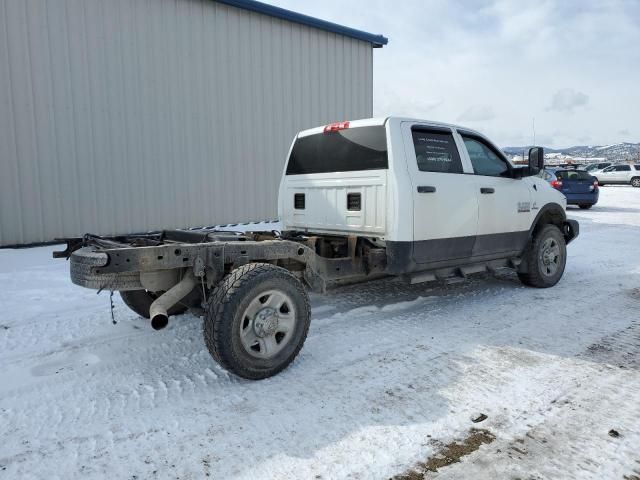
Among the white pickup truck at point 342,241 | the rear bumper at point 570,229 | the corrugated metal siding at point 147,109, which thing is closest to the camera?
the white pickup truck at point 342,241

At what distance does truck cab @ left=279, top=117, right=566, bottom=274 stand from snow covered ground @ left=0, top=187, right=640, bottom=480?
76 centimetres

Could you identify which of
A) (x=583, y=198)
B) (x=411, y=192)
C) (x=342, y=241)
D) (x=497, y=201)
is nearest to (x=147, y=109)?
(x=342, y=241)

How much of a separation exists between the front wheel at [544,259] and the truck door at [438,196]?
130 cm

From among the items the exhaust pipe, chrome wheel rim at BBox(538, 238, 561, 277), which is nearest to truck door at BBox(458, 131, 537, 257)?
chrome wheel rim at BBox(538, 238, 561, 277)

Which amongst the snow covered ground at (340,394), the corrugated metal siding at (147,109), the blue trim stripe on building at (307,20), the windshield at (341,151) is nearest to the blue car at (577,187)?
the blue trim stripe on building at (307,20)

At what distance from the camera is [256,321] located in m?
3.48

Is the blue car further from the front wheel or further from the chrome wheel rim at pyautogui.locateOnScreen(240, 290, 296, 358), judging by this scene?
the chrome wheel rim at pyautogui.locateOnScreen(240, 290, 296, 358)

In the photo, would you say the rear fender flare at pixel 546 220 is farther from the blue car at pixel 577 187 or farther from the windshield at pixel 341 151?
the blue car at pixel 577 187

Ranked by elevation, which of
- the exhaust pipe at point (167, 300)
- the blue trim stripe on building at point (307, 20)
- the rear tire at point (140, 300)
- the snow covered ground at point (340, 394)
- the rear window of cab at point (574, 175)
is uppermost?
the blue trim stripe on building at point (307, 20)

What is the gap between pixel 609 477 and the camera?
240 cm

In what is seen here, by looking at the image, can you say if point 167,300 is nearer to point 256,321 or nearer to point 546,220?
point 256,321

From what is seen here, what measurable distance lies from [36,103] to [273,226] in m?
5.06

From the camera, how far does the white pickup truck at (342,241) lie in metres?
3.38

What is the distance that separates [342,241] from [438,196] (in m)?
1.01
